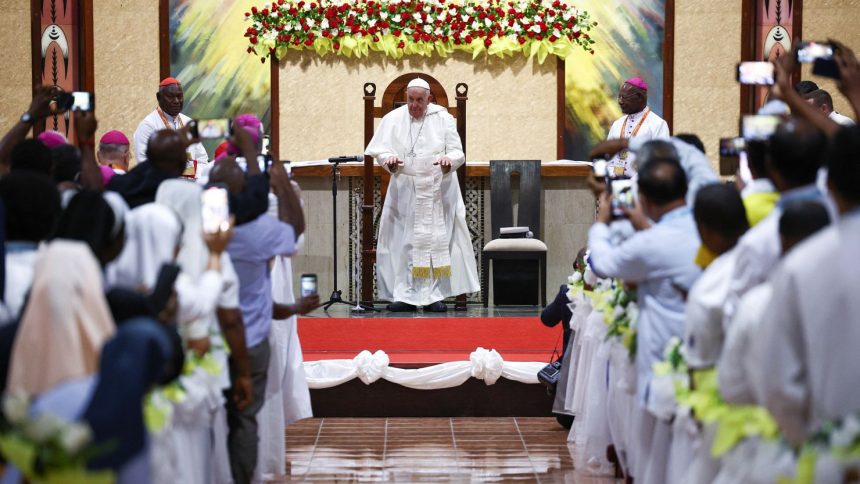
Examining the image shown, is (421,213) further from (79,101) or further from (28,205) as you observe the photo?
(28,205)

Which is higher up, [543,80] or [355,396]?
[543,80]

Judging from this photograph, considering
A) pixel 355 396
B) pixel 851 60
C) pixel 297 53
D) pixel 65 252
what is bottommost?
pixel 355 396

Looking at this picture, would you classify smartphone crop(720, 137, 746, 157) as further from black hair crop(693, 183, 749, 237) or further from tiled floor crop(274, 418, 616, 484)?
tiled floor crop(274, 418, 616, 484)

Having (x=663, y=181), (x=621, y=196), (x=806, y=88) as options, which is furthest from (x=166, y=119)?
(x=663, y=181)

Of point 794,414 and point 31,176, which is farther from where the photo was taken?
point 31,176

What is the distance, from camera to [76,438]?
270cm

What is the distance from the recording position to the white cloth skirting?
10594 millimetres

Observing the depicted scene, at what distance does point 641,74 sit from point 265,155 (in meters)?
8.30

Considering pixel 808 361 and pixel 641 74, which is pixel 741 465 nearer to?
pixel 808 361

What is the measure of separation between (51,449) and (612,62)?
1133 cm

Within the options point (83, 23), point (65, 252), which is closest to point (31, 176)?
point (65, 252)

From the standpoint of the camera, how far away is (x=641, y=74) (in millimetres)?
13555

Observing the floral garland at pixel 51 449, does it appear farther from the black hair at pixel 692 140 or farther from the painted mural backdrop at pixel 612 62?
the painted mural backdrop at pixel 612 62

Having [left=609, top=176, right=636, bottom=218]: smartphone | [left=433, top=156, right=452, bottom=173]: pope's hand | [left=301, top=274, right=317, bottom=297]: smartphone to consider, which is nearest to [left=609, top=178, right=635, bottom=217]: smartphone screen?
[left=609, top=176, right=636, bottom=218]: smartphone
